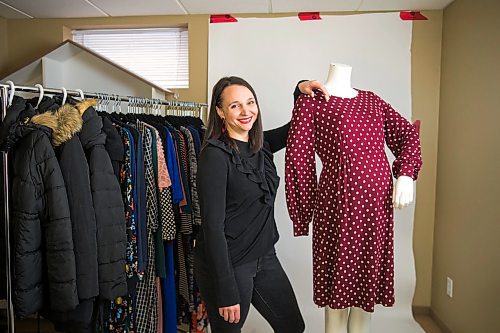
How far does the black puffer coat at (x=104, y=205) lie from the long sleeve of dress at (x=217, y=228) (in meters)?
0.46

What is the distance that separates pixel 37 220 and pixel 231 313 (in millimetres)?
760

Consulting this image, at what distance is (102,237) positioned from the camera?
1.73 metres

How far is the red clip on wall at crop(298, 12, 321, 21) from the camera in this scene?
2988 mm

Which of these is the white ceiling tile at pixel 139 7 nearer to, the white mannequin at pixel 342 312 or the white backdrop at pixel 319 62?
the white backdrop at pixel 319 62

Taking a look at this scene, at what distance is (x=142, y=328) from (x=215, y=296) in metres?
0.76

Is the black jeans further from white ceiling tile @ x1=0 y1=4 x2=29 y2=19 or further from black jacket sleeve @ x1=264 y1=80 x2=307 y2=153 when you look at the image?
white ceiling tile @ x1=0 y1=4 x2=29 y2=19

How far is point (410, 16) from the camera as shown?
2.92 m

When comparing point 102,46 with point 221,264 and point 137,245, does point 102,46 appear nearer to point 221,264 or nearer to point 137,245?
point 137,245

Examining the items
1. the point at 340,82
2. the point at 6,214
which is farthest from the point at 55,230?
the point at 340,82

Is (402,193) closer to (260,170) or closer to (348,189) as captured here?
(348,189)

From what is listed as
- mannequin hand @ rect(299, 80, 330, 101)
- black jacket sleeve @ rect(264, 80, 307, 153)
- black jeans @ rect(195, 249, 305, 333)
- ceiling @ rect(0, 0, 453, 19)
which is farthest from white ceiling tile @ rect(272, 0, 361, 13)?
black jeans @ rect(195, 249, 305, 333)

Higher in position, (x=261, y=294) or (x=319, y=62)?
(x=319, y=62)

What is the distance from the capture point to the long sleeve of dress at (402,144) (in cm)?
158

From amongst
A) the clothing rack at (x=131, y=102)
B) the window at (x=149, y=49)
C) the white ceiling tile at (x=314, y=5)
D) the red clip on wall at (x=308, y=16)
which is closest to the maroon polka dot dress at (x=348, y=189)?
the clothing rack at (x=131, y=102)
